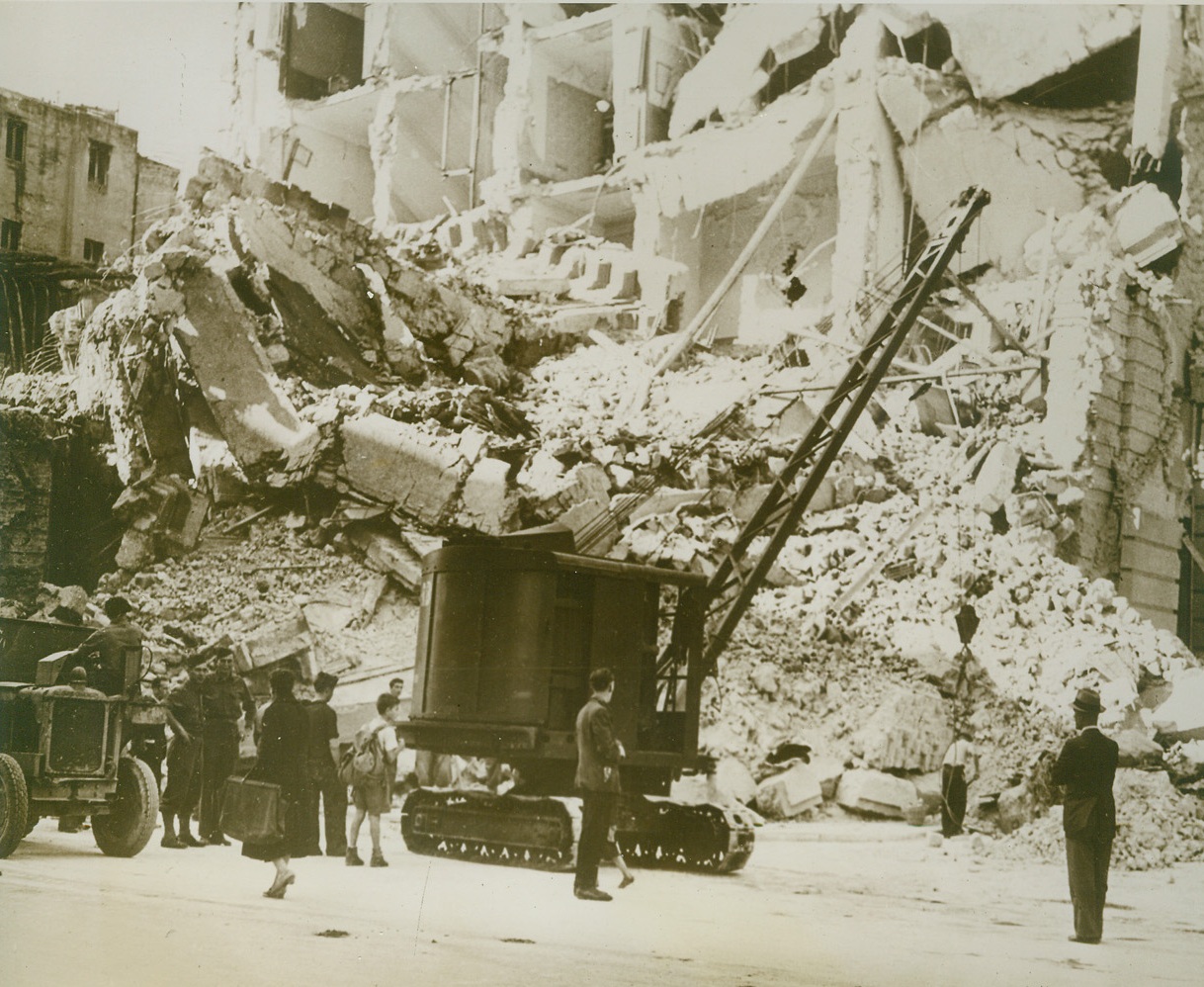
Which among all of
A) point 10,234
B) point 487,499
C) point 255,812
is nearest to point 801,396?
point 487,499

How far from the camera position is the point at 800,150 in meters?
10.1

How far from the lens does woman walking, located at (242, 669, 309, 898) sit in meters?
5.41

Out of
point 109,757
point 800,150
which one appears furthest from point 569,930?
point 800,150

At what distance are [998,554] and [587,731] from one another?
2875mm

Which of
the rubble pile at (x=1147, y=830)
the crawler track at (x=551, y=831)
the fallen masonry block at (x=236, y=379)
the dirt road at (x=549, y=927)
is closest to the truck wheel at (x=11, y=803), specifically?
the dirt road at (x=549, y=927)

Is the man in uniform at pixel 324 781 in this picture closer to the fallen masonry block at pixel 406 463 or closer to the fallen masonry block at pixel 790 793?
the fallen masonry block at pixel 406 463

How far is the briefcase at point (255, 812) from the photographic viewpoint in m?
5.38

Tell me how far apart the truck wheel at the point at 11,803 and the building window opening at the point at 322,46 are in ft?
17.5

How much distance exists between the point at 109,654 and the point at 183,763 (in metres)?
0.70

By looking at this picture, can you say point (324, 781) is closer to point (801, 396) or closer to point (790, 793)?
point (790, 793)

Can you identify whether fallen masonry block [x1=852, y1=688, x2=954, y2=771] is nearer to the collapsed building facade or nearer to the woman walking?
the collapsed building facade

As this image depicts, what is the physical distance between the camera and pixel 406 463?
8055 mm

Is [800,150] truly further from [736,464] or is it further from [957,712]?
[957,712]

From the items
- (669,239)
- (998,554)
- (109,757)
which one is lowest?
→ (109,757)
